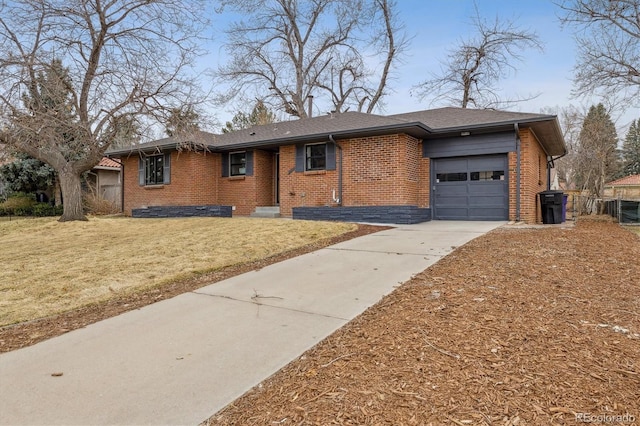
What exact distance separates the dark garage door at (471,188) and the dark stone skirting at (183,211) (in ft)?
25.1

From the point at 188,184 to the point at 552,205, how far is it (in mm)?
13098

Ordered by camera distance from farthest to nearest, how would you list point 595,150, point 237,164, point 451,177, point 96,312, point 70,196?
point 595,150 → point 237,164 → point 70,196 → point 451,177 → point 96,312

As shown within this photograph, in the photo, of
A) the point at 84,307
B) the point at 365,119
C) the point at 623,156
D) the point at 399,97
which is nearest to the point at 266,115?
the point at 399,97

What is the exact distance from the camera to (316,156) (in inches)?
530

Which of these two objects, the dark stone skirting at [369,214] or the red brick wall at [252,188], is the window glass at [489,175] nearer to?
the dark stone skirting at [369,214]

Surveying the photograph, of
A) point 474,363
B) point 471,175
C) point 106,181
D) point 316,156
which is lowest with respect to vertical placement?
point 474,363

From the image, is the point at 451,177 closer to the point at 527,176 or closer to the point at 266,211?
the point at 527,176

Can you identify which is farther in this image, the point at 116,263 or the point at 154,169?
the point at 154,169

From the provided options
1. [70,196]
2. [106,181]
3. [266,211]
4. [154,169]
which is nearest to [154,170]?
[154,169]

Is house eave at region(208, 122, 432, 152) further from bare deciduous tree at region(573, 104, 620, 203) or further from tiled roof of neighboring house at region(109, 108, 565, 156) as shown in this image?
bare deciduous tree at region(573, 104, 620, 203)

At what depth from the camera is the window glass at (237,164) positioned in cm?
1523

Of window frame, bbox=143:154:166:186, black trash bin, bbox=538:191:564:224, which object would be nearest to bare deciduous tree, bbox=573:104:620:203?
black trash bin, bbox=538:191:564:224

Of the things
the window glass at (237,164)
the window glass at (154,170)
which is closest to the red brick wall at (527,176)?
the window glass at (237,164)

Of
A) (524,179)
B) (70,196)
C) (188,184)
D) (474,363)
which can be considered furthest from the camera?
(188,184)
